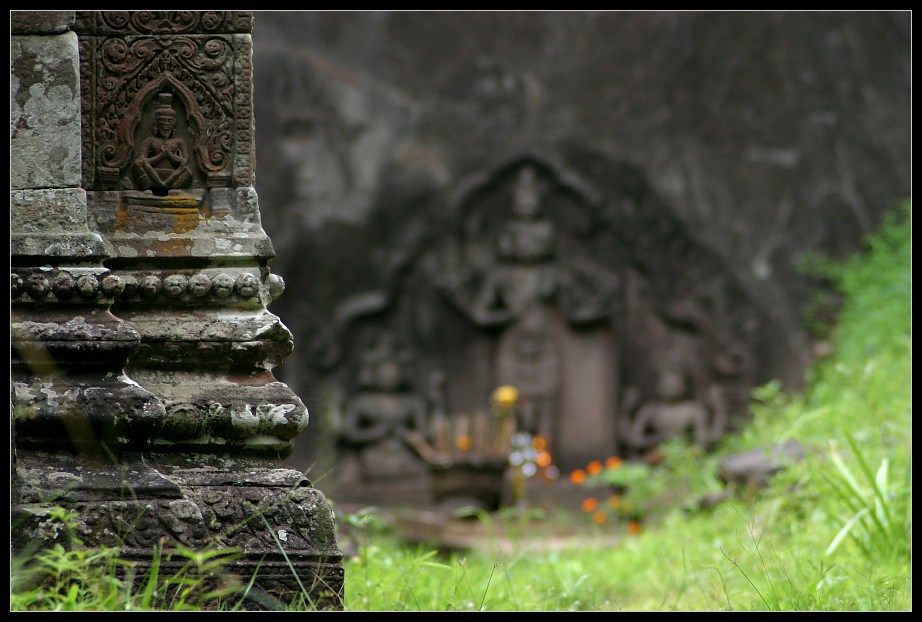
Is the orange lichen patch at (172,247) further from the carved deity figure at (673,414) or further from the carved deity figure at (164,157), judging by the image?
the carved deity figure at (673,414)

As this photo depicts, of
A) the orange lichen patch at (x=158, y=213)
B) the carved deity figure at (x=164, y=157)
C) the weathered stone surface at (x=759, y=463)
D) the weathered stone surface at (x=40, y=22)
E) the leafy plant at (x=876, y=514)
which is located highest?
the weathered stone surface at (x=40, y=22)

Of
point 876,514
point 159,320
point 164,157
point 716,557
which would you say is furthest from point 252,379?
point 716,557

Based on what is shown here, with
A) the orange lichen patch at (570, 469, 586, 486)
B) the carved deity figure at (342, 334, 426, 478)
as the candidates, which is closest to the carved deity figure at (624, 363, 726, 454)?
the orange lichen patch at (570, 469, 586, 486)

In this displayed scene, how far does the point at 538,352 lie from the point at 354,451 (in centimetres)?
163

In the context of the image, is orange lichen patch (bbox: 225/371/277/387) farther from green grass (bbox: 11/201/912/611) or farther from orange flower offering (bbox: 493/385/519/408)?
orange flower offering (bbox: 493/385/519/408)

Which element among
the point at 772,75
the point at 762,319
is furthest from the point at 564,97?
the point at 762,319

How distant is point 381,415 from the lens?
930 cm

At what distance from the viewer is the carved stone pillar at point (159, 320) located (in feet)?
8.96

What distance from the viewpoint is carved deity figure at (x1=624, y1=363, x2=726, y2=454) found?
9.23 m

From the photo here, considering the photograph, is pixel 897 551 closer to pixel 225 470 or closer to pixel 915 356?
pixel 915 356

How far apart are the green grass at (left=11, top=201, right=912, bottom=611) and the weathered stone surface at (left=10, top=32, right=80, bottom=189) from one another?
0.94 m

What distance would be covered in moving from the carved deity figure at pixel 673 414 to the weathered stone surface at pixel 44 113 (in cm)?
683

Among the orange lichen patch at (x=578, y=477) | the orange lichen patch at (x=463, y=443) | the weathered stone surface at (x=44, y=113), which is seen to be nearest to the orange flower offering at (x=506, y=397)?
the orange lichen patch at (x=463, y=443)

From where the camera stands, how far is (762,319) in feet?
30.9
